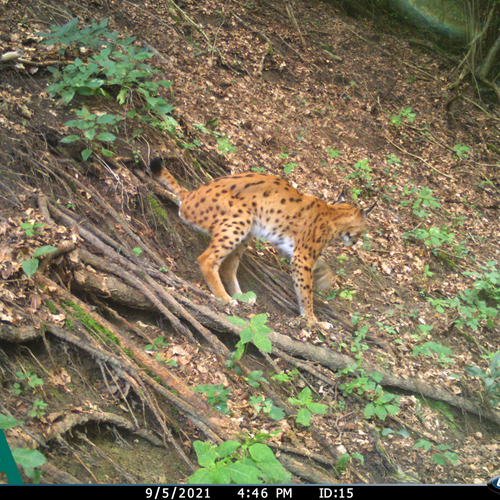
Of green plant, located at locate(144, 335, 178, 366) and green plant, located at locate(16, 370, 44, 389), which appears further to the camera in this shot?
green plant, located at locate(144, 335, 178, 366)

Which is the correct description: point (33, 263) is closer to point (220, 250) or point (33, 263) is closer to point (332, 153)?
point (220, 250)

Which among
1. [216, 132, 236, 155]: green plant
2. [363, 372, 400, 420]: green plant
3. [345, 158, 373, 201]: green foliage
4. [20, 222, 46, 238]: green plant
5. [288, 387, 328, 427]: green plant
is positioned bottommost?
[363, 372, 400, 420]: green plant

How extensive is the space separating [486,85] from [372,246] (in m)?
8.76

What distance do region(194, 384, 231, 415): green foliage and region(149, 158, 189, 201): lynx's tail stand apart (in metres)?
2.65

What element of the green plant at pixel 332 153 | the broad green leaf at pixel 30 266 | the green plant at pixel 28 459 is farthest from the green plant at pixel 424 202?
the green plant at pixel 28 459

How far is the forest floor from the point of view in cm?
330

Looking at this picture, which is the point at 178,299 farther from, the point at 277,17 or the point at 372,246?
the point at 277,17

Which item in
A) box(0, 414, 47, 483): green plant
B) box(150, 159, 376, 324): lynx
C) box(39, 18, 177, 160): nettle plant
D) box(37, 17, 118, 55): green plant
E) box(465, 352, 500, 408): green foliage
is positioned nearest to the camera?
box(0, 414, 47, 483): green plant

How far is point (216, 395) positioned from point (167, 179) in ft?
9.39

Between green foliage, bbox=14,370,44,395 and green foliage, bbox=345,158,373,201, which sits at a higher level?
green foliage, bbox=345,158,373,201

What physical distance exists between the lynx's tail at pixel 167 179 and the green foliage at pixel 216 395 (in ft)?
8.69

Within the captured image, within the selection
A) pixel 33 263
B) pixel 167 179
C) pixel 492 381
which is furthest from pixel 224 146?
pixel 492 381

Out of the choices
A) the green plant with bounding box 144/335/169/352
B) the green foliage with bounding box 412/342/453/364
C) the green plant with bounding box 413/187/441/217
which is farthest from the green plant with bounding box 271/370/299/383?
the green plant with bounding box 413/187/441/217

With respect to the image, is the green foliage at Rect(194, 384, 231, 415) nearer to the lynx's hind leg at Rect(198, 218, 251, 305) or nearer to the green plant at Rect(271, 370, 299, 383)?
the green plant at Rect(271, 370, 299, 383)
